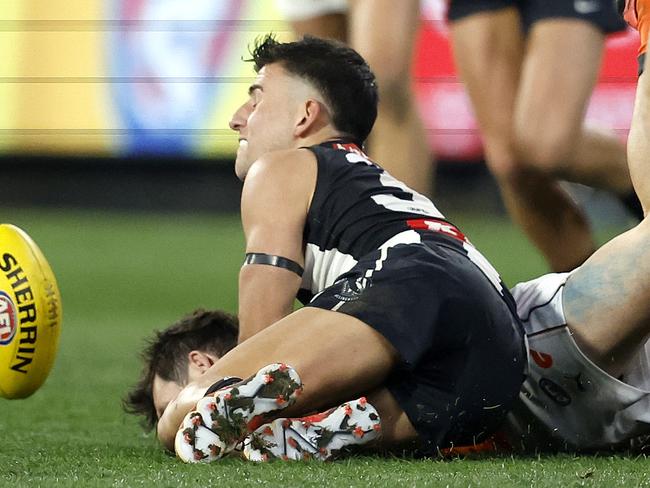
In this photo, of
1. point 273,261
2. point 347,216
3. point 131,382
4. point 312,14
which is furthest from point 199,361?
point 312,14

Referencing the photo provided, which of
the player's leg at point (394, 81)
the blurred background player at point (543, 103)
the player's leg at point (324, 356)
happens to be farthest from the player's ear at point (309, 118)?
the blurred background player at point (543, 103)

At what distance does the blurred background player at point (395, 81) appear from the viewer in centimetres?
426

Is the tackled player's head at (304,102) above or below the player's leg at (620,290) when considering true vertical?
above

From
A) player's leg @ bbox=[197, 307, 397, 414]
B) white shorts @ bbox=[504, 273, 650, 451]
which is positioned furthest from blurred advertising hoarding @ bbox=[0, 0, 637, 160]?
player's leg @ bbox=[197, 307, 397, 414]

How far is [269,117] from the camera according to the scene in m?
3.14

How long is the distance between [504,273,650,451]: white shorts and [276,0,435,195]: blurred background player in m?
1.53

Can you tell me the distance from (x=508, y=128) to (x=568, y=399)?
6.67 ft

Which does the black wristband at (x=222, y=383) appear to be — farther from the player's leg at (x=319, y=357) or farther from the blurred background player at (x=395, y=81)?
the blurred background player at (x=395, y=81)

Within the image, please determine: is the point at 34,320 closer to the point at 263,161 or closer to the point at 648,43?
the point at 263,161

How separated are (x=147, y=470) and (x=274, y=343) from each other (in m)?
0.33

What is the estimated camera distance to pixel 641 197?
2789 millimetres

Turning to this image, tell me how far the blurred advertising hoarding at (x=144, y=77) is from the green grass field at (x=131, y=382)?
37.1 inches

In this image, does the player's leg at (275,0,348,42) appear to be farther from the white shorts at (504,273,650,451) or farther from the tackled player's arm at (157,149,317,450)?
the white shorts at (504,273,650,451)

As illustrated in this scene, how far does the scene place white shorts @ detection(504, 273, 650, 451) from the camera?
272cm
